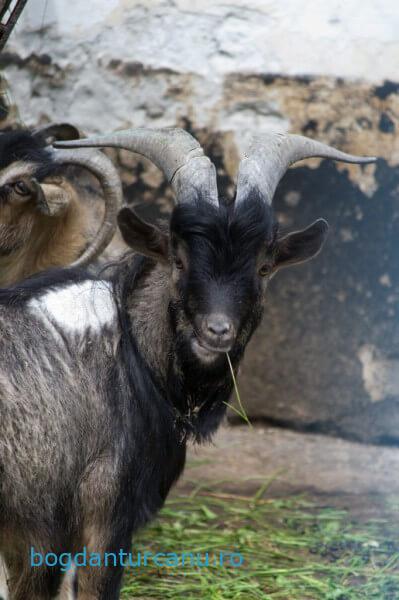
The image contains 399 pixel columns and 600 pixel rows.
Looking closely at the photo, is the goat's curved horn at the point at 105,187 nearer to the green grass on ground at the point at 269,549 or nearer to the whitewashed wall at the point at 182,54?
the whitewashed wall at the point at 182,54

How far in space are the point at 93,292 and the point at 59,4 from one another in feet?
11.9

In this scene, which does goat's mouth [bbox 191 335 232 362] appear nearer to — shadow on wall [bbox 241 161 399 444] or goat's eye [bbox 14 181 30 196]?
goat's eye [bbox 14 181 30 196]

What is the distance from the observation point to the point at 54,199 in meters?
6.23

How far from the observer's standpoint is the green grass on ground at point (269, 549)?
16.5ft

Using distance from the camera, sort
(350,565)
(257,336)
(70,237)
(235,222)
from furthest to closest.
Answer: (257,336), (70,237), (350,565), (235,222)

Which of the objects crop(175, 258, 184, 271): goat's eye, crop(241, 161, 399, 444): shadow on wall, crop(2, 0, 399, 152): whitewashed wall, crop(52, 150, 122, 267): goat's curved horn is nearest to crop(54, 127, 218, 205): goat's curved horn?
crop(175, 258, 184, 271): goat's eye

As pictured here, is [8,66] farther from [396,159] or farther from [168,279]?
[168,279]

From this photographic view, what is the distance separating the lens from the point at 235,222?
Result: 3.87m

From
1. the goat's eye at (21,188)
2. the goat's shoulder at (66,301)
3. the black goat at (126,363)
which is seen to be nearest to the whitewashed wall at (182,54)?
the goat's eye at (21,188)

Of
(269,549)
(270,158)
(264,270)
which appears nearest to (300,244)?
(264,270)

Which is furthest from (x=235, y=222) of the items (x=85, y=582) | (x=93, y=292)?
(x=85, y=582)

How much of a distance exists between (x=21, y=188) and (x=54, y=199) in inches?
12.8

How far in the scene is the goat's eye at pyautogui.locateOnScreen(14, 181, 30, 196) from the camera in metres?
5.95

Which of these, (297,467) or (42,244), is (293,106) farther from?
(297,467)
